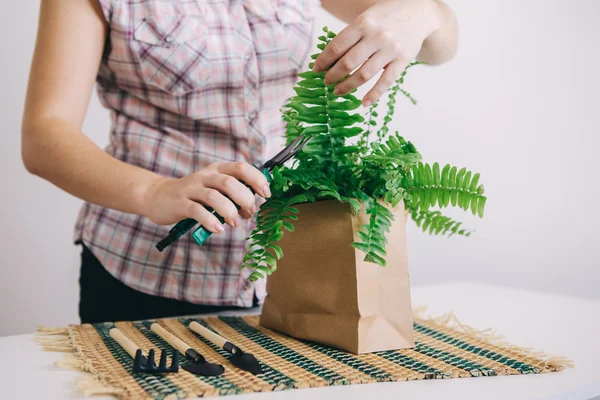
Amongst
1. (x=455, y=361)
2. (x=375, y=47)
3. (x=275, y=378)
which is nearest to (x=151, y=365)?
(x=275, y=378)

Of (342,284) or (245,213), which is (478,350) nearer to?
(342,284)

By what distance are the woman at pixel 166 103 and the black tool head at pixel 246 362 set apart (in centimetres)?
29

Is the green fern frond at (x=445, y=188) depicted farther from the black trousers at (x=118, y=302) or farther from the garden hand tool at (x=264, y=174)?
the black trousers at (x=118, y=302)

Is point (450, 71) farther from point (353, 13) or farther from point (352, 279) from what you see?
point (352, 279)

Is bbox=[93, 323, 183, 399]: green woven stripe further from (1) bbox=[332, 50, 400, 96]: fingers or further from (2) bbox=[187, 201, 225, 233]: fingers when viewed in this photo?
(1) bbox=[332, 50, 400, 96]: fingers

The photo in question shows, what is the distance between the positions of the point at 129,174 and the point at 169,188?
0.35 feet

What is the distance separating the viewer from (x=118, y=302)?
1.12m

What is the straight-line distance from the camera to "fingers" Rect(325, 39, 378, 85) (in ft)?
2.21

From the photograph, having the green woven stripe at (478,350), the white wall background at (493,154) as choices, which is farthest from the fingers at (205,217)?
the white wall background at (493,154)

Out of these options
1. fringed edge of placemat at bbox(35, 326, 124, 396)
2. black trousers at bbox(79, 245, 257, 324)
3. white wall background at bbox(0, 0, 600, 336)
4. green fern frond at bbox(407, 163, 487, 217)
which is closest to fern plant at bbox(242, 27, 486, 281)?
green fern frond at bbox(407, 163, 487, 217)

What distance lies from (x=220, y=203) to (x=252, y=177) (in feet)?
0.16

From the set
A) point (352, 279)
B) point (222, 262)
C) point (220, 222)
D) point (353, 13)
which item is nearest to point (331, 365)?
point (352, 279)

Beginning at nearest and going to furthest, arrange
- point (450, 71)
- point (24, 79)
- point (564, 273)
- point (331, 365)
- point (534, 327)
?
point (331, 365), point (534, 327), point (24, 79), point (564, 273), point (450, 71)

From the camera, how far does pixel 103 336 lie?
2.50 ft
